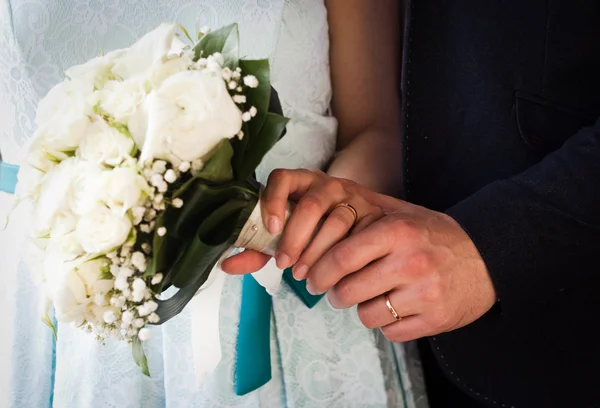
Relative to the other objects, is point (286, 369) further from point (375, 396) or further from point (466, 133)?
point (466, 133)

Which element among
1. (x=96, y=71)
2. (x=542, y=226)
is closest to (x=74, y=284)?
(x=96, y=71)

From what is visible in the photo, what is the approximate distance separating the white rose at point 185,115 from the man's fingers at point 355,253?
0.86 ft

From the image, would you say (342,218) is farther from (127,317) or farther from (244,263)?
(127,317)

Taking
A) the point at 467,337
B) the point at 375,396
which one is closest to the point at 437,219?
the point at 467,337

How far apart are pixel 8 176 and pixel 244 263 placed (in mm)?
496

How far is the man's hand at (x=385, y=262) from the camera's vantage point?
2.38 feet

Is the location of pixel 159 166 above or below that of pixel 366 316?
above

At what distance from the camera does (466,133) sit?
971 millimetres

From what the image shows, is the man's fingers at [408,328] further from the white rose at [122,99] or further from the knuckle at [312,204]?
the white rose at [122,99]

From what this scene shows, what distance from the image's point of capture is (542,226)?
0.77m

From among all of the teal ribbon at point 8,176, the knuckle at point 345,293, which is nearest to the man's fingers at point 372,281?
the knuckle at point 345,293

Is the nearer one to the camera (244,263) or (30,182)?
(30,182)

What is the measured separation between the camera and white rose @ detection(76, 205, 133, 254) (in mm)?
529

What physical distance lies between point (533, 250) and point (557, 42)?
0.38 m
